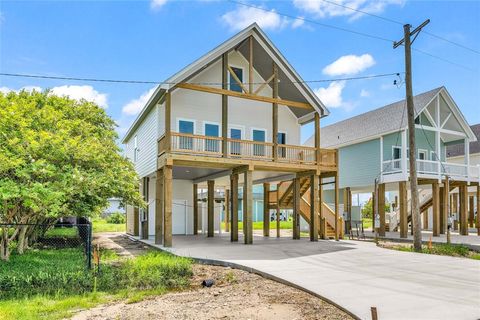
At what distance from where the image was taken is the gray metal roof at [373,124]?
24.9 m

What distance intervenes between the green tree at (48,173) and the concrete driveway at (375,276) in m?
3.48

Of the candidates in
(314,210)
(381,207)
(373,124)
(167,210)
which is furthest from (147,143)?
(373,124)

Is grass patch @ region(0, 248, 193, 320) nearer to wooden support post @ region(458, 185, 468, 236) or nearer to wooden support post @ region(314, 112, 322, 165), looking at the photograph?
wooden support post @ region(314, 112, 322, 165)

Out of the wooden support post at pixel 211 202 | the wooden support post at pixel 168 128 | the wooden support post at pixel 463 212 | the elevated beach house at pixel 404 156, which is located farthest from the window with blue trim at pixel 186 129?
the wooden support post at pixel 463 212

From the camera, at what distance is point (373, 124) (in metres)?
27.4

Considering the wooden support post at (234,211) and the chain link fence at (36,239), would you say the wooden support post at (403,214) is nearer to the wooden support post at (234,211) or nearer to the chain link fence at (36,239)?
the wooden support post at (234,211)

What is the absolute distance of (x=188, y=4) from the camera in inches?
520

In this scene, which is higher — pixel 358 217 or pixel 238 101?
pixel 238 101

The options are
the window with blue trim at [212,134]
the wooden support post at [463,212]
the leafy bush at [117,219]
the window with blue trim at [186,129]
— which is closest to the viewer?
the window with blue trim at [186,129]

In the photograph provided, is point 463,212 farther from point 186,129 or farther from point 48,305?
point 48,305

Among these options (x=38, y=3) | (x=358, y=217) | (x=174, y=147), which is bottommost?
(x=358, y=217)

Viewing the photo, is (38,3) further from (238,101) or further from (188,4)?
(238,101)

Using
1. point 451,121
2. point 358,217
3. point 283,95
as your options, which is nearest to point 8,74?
point 283,95

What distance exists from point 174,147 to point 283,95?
Answer: 774 centimetres
